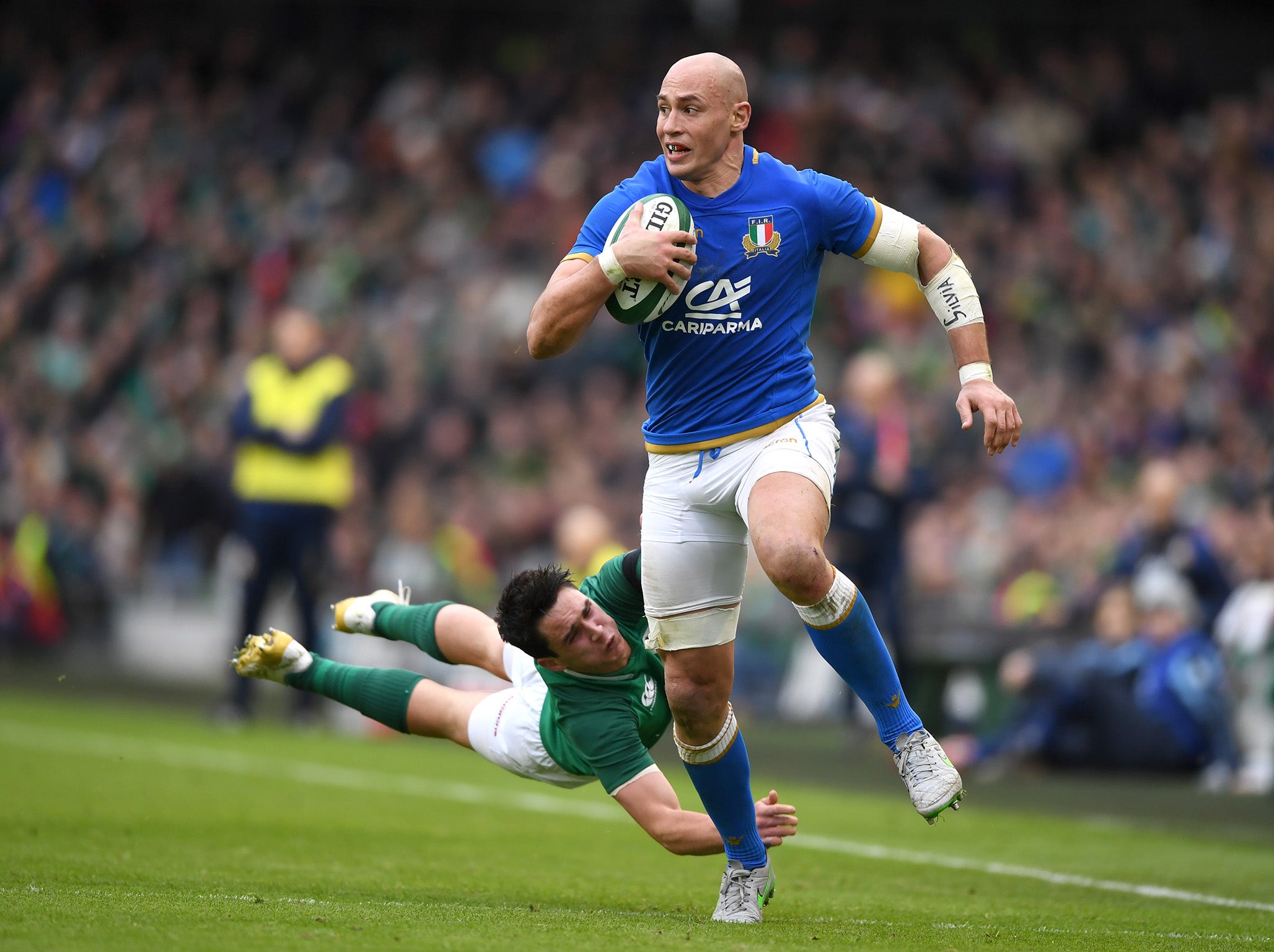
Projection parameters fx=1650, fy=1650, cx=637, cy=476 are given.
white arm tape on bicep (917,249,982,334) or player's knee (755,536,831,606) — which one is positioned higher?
white arm tape on bicep (917,249,982,334)

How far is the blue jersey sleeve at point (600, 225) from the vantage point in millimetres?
5258

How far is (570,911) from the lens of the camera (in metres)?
5.39

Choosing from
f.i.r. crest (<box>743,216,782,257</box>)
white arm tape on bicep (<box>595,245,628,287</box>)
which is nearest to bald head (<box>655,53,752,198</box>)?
f.i.r. crest (<box>743,216,782,257</box>)

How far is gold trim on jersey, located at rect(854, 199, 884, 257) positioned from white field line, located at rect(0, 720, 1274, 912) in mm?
A: 2700

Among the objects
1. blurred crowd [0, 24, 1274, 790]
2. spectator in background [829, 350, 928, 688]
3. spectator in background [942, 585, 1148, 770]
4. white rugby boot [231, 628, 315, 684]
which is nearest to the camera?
white rugby boot [231, 628, 315, 684]

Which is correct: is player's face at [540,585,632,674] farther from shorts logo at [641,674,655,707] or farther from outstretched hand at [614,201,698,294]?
outstretched hand at [614,201,698,294]

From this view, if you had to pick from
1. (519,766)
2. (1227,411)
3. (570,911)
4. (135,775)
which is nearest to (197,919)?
(570,911)

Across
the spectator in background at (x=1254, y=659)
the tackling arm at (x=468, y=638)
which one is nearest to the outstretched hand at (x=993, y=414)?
the tackling arm at (x=468, y=638)

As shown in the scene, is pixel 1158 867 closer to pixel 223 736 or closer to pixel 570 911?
pixel 570 911

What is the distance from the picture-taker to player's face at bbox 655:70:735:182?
17.5 ft

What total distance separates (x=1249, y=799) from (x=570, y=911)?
5.64 metres

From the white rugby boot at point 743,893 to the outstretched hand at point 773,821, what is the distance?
130 mm

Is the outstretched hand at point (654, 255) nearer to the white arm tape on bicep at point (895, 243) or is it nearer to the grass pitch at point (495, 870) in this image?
the white arm tape on bicep at point (895, 243)

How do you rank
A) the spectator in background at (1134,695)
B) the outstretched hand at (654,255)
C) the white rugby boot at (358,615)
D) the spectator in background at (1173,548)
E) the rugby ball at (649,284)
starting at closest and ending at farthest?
the outstretched hand at (654,255), the rugby ball at (649,284), the white rugby boot at (358,615), the spectator in background at (1134,695), the spectator in background at (1173,548)
